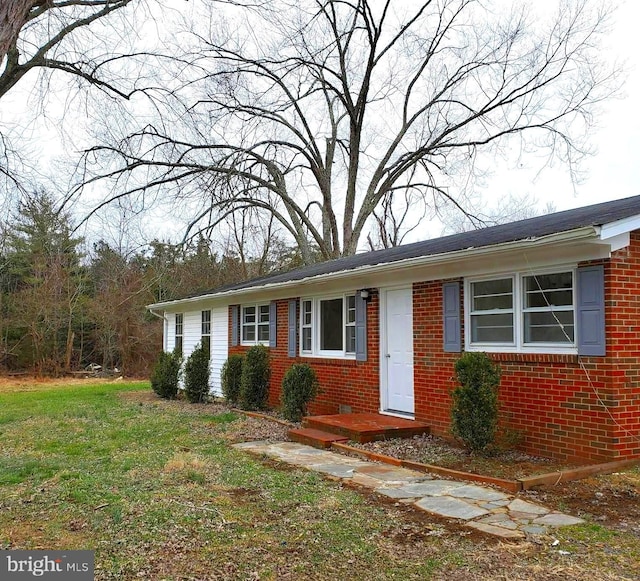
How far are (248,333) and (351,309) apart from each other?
4.31m

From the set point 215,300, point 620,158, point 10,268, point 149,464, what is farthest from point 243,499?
point 10,268

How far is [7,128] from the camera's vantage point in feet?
18.8

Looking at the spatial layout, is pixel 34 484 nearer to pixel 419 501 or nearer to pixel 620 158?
pixel 419 501

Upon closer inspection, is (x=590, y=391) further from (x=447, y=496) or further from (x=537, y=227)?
(x=537, y=227)

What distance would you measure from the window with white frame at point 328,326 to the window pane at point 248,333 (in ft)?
8.03

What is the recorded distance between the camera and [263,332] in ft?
44.3

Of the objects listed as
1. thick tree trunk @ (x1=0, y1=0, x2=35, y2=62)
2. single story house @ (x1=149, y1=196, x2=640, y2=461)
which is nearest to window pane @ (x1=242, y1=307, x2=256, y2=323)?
single story house @ (x1=149, y1=196, x2=640, y2=461)

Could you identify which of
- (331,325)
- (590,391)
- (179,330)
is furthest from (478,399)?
(179,330)

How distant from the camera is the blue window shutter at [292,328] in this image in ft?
38.9

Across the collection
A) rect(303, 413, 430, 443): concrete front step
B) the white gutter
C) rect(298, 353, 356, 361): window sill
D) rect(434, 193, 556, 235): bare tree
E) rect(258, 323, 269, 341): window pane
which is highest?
rect(434, 193, 556, 235): bare tree

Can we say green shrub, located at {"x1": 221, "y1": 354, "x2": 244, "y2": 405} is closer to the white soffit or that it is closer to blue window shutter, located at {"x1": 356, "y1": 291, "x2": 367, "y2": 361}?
blue window shutter, located at {"x1": 356, "y1": 291, "x2": 367, "y2": 361}

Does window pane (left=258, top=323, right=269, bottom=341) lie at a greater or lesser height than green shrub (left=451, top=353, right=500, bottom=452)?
greater

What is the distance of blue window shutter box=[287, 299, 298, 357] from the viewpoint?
11867 millimetres

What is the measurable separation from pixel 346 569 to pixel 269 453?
4010 millimetres
